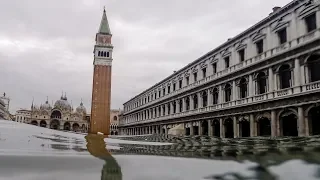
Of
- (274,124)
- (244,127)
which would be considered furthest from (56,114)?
(274,124)

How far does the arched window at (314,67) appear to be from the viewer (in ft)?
52.4

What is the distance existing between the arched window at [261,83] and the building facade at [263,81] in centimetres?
6

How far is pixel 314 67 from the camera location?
16219 millimetres

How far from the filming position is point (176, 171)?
1660mm

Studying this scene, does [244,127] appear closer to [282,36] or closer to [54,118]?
[282,36]

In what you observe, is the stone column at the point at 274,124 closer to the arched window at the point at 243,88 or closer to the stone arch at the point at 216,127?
the arched window at the point at 243,88

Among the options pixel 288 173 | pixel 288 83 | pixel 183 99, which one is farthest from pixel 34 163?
pixel 183 99

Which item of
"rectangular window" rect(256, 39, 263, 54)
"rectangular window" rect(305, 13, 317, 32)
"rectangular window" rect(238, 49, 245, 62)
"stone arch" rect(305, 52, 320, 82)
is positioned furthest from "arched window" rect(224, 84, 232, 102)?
"rectangular window" rect(305, 13, 317, 32)

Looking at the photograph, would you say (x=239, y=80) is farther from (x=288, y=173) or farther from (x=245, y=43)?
(x=288, y=173)

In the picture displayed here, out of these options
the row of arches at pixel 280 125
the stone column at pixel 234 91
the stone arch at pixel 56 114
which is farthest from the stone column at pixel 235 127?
the stone arch at pixel 56 114

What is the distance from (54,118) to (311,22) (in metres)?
78.7

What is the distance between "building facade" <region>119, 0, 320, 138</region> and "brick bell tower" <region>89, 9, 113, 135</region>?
32.9 meters

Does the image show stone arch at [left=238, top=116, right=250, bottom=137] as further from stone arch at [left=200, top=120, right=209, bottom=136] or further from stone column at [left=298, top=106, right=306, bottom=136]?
stone arch at [left=200, top=120, right=209, bottom=136]

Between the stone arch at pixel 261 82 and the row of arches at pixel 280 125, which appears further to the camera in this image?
the stone arch at pixel 261 82
